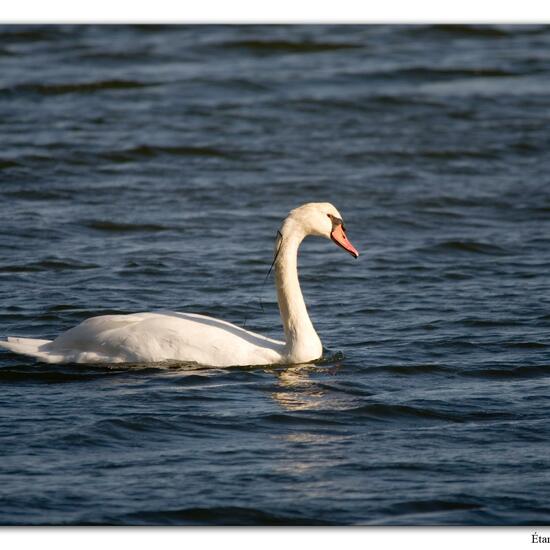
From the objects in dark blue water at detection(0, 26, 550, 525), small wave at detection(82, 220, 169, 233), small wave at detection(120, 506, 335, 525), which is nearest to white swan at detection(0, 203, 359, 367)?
dark blue water at detection(0, 26, 550, 525)

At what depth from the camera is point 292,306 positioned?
10430mm

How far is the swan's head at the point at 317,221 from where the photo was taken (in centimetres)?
1029

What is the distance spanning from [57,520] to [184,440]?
1.54 m

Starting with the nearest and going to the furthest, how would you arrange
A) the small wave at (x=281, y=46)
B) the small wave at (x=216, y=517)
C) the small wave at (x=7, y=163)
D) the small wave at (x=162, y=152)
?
the small wave at (x=216, y=517)
the small wave at (x=7, y=163)
the small wave at (x=162, y=152)
the small wave at (x=281, y=46)

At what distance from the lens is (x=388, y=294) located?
12719mm

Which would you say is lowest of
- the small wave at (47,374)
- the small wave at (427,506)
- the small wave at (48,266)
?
the small wave at (427,506)

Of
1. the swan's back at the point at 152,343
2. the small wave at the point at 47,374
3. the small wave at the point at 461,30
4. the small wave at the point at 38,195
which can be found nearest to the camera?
the small wave at the point at 47,374

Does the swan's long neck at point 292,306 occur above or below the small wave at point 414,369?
above

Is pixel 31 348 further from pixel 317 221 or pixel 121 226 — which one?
pixel 121 226

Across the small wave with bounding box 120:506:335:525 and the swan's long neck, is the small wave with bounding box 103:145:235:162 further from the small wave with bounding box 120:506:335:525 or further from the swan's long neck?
the small wave with bounding box 120:506:335:525

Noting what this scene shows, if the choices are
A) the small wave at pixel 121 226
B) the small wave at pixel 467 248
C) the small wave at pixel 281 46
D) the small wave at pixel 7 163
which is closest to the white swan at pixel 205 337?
the small wave at pixel 467 248

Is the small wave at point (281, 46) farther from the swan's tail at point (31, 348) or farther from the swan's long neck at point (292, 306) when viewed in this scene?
the swan's tail at point (31, 348)

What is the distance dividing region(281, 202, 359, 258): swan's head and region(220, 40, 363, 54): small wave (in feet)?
49.7

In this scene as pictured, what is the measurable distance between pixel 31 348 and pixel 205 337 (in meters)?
1.36
